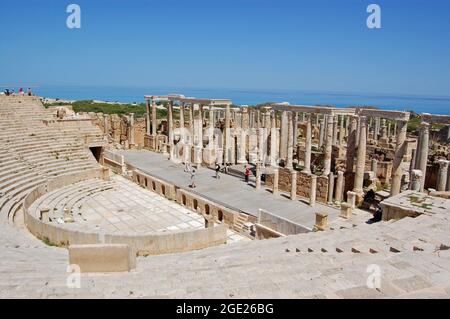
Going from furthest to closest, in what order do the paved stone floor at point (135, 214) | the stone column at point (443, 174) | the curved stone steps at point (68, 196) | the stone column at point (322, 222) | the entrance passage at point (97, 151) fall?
the entrance passage at point (97, 151) < the stone column at point (443, 174) < the curved stone steps at point (68, 196) < the paved stone floor at point (135, 214) < the stone column at point (322, 222)

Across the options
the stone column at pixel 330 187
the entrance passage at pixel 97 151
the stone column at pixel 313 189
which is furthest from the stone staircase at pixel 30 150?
the stone column at pixel 330 187

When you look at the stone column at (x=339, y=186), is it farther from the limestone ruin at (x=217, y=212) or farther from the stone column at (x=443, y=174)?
the stone column at (x=443, y=174)

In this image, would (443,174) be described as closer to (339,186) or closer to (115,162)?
(339,186)

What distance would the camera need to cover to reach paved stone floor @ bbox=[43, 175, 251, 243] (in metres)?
15.0

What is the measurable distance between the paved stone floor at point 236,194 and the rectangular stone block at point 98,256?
30.6 feet

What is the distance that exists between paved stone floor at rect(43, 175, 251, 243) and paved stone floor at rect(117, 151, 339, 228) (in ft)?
5.30

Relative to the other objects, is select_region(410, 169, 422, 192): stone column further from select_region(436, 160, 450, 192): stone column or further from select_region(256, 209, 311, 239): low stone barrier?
select_region(256, 209, 311, 239): low stone barrier

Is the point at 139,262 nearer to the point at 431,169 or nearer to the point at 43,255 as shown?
the point at 43,255

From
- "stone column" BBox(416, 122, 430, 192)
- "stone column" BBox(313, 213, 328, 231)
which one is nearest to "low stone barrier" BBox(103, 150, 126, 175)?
"stone column" BBox(313, 213, 328, 231)

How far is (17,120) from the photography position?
23703 millimetres

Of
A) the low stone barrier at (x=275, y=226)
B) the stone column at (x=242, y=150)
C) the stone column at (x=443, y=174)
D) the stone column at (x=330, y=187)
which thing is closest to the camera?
the low stone barrier at (x=275, y=226)

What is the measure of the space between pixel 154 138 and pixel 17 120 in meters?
11.4

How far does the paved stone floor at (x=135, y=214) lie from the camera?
15.0m

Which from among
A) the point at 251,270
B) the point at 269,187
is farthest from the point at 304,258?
the point at 269,187
